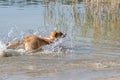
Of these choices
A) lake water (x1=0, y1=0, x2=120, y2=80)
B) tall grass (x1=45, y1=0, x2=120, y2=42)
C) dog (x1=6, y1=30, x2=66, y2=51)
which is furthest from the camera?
tall grass (x1=45, y1=0, x2=120, y2=42)

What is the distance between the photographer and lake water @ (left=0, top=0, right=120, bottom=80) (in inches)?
286

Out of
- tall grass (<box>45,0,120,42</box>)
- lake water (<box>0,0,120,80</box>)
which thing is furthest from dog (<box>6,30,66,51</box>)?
tall grass (<box>45,0,120,42</box>)

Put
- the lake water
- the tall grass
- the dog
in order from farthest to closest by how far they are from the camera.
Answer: the tall grass → the dog → the lake water

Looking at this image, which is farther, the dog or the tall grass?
the tall grass

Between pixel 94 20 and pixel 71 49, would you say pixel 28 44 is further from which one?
pixel 94 20

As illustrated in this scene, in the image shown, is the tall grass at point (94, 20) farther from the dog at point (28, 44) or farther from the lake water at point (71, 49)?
the dog at point (28, 44)

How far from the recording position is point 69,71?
7.46 meters

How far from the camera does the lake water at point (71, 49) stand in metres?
7.27

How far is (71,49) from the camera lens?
10594 millimetres

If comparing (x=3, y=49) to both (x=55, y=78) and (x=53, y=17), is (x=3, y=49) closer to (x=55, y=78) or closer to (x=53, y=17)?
(x=55, y=78)

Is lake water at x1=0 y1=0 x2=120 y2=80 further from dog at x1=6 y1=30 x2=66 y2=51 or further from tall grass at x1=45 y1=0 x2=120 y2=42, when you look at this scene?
dog at x1=6 y1=30 x2=66 y2=51

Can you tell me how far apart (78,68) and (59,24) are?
8568 mm

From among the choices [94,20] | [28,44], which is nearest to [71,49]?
[28,44]

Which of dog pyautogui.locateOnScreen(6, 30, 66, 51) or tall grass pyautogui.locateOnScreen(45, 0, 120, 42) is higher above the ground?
dog pyautogui.locateOnScreen(6, 30, 66, 51)
